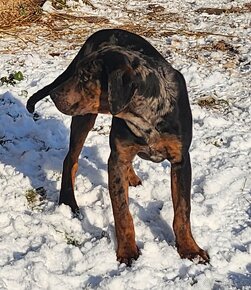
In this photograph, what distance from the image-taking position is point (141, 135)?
3.87 meters

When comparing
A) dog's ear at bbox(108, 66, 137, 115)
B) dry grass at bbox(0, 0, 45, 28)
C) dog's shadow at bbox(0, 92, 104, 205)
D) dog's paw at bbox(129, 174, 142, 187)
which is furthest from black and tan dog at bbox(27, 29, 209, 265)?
dry grass at bbox(0, 0, 45, 28)

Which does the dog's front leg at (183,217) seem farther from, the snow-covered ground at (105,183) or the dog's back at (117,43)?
the dog's back at (117,43)

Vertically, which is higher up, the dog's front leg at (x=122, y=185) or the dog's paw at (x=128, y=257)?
the dog's front leg at (x=122, y=185)

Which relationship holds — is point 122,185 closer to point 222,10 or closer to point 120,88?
point 120,88

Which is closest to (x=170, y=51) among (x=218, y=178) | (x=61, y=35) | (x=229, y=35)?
(x=229, y=35)

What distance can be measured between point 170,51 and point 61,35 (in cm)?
154

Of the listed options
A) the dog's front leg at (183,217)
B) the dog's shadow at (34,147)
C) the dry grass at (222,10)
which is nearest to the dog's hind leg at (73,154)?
the dog's shadow at (34,147)

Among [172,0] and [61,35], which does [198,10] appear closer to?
[172,0]

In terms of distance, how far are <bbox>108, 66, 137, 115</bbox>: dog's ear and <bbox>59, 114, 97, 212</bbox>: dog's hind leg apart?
41.7 inches

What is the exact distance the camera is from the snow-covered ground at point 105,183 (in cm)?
401

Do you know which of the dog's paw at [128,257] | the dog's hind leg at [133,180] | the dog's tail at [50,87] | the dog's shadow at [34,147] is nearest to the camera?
the dog's paw at [128,257]

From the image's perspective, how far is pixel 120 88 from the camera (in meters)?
3.46

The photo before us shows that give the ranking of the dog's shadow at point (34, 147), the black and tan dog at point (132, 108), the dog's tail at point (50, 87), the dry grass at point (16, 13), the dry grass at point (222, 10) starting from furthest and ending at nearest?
the dry grass at point (222, 10) < the dry grass at point (16, 13) < the dog's shadow at point (34, 147) < the dog's tail at point (50, 87) < the black and tan dog at point (132, 108)

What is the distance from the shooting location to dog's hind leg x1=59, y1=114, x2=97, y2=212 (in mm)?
4586
